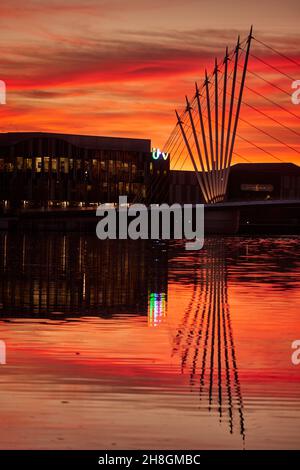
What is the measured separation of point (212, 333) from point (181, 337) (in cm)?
137

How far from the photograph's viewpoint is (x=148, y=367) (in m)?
22.7

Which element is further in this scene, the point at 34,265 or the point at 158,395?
the point at 34,265

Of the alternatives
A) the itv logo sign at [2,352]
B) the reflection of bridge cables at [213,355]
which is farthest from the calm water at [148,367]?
the itv logo sign at [2,352]

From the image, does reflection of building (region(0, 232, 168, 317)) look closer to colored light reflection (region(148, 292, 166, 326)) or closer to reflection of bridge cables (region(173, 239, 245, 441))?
colored light reflection (region(148, 292, 166, 326))

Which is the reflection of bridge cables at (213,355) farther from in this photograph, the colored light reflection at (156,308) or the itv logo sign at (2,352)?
the itv logo sign at (2,352)

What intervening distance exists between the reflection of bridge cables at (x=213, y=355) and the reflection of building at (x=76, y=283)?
2299 mm

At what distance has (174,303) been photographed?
132 ft

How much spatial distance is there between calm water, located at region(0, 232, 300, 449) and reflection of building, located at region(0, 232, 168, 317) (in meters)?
0.11

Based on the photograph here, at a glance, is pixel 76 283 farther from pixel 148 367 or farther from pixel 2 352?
pixel 148 367

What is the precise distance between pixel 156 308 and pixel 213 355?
42.7ft

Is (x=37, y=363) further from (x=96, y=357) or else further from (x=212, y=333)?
(x=212, y=333)

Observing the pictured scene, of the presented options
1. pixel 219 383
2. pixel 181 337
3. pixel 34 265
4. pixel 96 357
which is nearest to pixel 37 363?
pixel 96 357

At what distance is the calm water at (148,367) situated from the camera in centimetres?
1642

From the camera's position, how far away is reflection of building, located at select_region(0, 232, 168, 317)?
3731 centimetres
